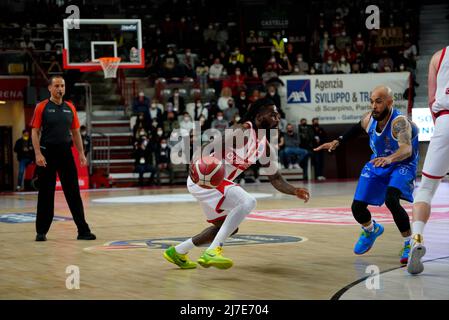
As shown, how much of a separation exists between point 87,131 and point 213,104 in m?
3.91

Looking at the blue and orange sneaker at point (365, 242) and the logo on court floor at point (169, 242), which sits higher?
the blue and orange sneaker at point (365, 242)

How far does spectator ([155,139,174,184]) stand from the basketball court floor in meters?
9.45

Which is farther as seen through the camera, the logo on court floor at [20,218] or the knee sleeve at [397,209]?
the logo on court floor at [20,218]

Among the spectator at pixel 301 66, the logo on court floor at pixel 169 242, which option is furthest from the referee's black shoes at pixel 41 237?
the spectator at pixel 301 66

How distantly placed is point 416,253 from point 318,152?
64.1 ft

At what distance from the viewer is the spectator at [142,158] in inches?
981

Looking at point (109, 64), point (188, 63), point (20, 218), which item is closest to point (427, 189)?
point (20, 218)

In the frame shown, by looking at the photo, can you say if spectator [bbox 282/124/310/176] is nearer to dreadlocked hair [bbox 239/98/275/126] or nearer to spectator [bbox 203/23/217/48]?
spectator [bbox 203/23/217/48]

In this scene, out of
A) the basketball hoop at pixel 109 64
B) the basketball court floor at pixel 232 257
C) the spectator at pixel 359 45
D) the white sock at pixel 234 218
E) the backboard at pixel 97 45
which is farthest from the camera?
the spectator at pixel 359 45

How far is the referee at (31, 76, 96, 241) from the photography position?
35.6 feet

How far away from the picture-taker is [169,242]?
1034cm

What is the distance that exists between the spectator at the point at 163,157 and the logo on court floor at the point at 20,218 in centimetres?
968

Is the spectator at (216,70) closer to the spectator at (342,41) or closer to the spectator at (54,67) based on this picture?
the spectator at (342,41)

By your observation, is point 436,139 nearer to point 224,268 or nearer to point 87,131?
point 224,268
